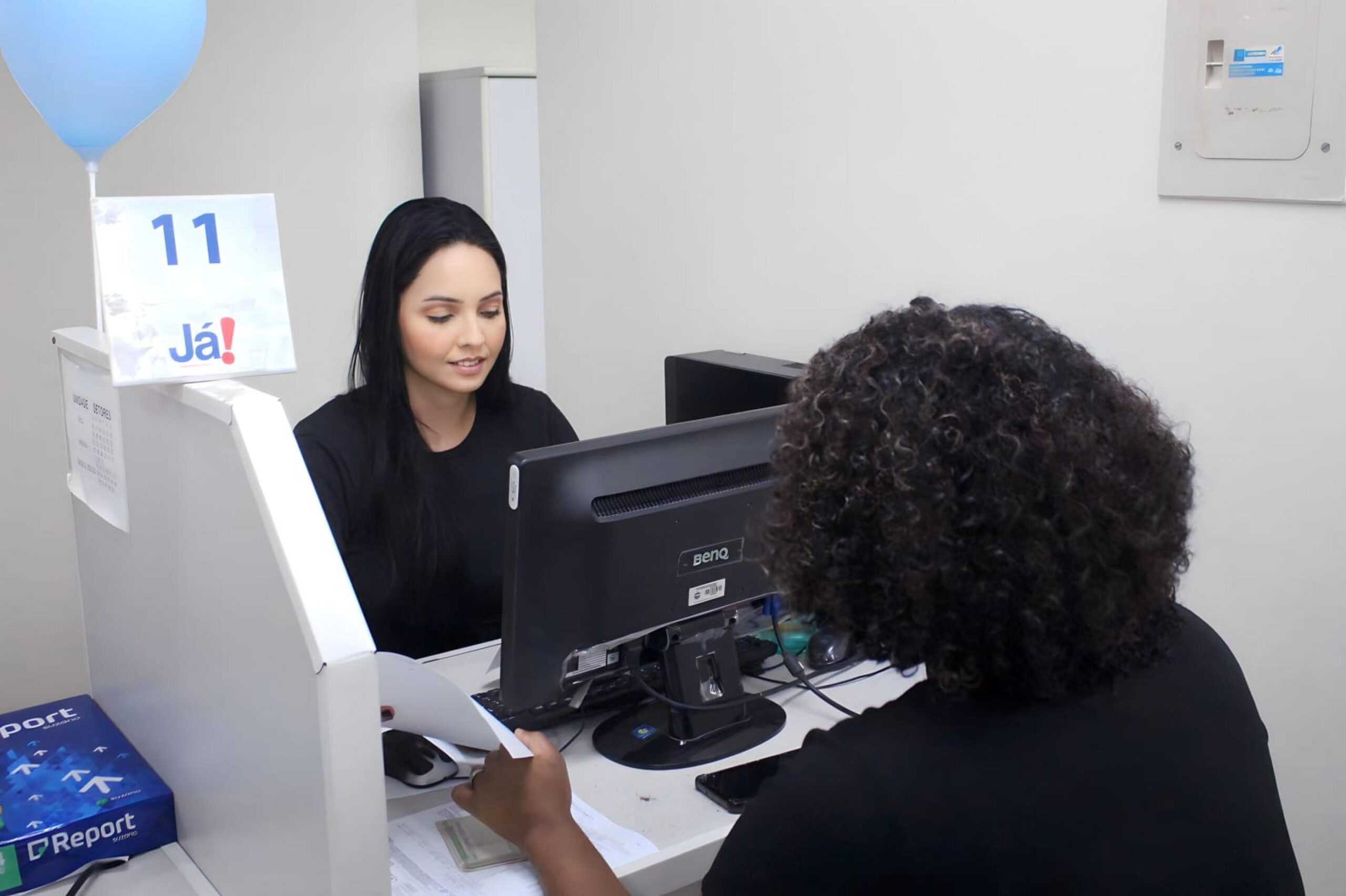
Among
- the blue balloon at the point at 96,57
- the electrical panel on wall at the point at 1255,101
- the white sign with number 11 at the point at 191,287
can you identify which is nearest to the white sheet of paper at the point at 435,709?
the white sign with number 11 at the point at 191,287

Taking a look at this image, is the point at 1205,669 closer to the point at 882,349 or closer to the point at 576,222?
the point at 882,349

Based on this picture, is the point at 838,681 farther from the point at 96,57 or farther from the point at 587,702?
the point at 96,57

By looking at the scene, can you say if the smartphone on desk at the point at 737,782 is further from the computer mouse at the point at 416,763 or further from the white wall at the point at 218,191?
the white wall at the point at 218,191

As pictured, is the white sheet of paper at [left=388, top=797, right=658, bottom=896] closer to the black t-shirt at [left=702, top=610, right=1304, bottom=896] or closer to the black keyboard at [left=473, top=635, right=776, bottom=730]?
the black keyboard at [left=473, top=635, right=776, bottom=730]

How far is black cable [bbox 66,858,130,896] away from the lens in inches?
44.6

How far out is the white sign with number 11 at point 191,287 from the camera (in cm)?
101

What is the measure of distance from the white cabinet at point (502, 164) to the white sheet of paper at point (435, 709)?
2133 millimetres

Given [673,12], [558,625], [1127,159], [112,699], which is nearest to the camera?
[558,625]

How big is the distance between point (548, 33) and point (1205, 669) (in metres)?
2.38

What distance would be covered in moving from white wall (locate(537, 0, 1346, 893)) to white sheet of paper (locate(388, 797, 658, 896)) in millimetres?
1028

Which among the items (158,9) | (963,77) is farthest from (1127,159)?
(158,9)

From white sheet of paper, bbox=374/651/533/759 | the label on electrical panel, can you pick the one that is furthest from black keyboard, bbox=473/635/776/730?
the label on electrical panel

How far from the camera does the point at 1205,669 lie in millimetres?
882

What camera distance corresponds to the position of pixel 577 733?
1.43 m
